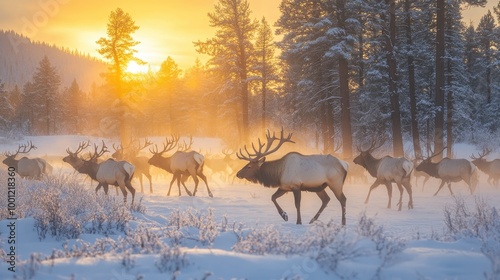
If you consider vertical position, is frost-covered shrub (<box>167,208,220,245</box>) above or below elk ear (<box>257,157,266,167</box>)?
below

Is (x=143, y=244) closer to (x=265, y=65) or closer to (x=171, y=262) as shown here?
(x=171, y=262)

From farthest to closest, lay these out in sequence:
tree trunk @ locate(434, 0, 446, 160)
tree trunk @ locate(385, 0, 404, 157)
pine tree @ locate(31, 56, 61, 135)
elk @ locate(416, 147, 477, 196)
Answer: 1. pine tree @ locate(31, 56, 61, 135)
2. tree trunk @ locate(385, 0, 404, 157)
3. tree trunk @ locate(434, 0, 446, 160)
4. elk @ locate(416, 147, 477, 196)

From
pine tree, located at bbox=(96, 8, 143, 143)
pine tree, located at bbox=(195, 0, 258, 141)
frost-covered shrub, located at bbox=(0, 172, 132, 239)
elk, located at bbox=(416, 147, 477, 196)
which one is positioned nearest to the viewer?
frost-covered shrub, located at bbox=(0, 172, 132, 239)

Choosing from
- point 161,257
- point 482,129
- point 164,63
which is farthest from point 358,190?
point 164,63

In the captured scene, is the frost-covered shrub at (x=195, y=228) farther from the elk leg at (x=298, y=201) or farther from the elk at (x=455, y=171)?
the elk at (x=455, y=171)

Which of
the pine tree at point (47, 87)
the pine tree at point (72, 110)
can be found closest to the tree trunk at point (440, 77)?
the pine tree at point (47, 87)

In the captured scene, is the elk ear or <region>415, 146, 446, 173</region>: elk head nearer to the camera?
the elk ear

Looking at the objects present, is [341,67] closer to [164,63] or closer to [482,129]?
[482,129]

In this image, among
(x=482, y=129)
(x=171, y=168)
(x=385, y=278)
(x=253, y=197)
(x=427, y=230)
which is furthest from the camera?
(x=482, y=129)

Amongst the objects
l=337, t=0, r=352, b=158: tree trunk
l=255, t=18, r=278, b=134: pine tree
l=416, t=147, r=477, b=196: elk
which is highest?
l=255, t=18, r=278, b=134: pine tree

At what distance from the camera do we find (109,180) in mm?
12727

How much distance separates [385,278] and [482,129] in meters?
39.6

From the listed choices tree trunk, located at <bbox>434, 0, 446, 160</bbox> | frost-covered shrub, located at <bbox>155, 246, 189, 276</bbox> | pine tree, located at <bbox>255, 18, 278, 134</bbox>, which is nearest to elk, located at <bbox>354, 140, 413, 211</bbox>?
tree trunk, located at <bbox>434, 0, 446, 160</bbox>

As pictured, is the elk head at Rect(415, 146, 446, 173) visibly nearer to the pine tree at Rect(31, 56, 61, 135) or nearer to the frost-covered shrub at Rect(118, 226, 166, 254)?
the frost-covered shrub at Rect(118, 226, 166, 254)
